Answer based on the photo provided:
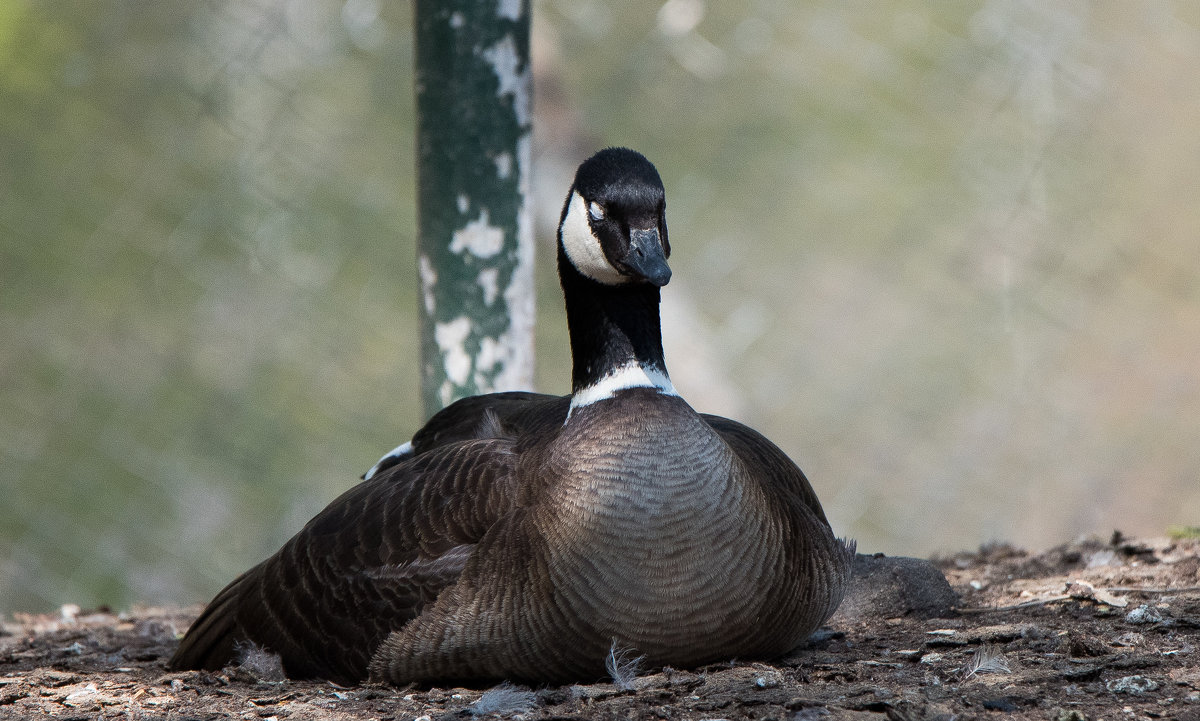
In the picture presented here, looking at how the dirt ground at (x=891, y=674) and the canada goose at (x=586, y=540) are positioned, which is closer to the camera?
the dirt ground at (x=891, y=674)

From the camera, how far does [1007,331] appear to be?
5984mm

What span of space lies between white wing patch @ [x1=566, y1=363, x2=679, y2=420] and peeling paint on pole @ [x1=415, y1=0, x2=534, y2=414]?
1.45 metres

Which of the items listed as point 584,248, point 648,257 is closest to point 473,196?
point 584,248

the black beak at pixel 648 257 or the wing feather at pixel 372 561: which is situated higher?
the black beak at pixel 648 257

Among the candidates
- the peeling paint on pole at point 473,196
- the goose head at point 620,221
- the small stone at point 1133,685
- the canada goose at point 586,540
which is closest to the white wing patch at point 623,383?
the canada goose at point 586,540

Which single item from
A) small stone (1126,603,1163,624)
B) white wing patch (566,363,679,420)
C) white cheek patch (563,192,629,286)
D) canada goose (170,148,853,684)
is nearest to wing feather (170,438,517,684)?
canada goose (170,148,853,684)

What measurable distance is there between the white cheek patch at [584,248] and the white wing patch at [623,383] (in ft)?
0.84

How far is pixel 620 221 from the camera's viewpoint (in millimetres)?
3258

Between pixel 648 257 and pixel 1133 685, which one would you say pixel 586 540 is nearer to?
pixel 648 257

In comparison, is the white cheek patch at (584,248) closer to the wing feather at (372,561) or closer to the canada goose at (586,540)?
the canada goose at (586,540)

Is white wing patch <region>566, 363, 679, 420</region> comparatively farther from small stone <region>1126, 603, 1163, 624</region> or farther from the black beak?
small stone <region>1126, 603, 1163, 624</region>

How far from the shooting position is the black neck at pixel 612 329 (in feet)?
11.1

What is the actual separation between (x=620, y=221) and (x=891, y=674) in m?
1.38

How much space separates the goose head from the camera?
3.20 m
